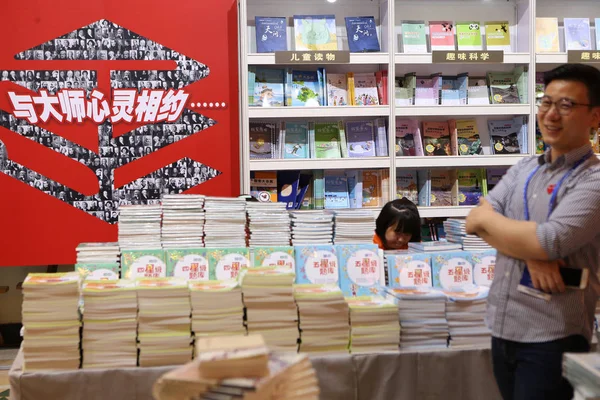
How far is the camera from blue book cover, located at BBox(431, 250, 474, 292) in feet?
10.2

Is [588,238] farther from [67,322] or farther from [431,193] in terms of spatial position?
[431,193]

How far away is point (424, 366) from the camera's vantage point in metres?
2.70

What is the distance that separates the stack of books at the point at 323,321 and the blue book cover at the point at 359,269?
0.44m

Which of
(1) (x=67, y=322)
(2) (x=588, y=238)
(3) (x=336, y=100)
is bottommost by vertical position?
(1) (x=67, y=322)

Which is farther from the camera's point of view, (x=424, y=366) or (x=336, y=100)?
(x=336, y=100)

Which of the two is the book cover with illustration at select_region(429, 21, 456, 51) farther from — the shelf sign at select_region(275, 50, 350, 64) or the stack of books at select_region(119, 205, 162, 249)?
the stack of books at select_region(119, 205, 162, 249)

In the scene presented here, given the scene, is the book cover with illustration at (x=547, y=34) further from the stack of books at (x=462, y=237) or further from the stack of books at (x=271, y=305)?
the stack of books at (x=271, y=305)

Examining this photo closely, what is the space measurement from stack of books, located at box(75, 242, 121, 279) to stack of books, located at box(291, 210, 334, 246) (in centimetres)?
86

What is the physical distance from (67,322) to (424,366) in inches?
56.5

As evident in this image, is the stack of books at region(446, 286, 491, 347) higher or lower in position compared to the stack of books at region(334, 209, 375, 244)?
lower

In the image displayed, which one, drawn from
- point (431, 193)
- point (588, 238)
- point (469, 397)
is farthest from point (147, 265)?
point (431, 193)

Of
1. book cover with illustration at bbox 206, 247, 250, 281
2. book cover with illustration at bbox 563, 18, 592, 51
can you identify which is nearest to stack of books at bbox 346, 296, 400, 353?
book cover with illustration at bbox 206, 247, 250, 281

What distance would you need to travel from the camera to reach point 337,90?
494cm

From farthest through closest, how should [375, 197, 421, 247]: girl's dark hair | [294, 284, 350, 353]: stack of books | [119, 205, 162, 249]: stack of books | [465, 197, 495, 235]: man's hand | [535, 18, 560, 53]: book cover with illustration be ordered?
1. [535, 18, 560, 53]: book cover with illustration
2. [375, 197, 421, 247]: girl's dark hair
3. [119, 205, 162, 249]: stack of books
4. [294, 284, 350, 353]: stack of books
5. [465, 197, 495, 235]: man's hand
